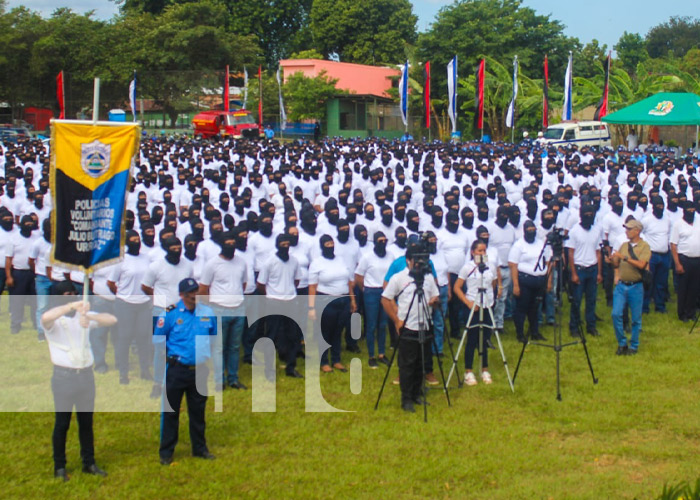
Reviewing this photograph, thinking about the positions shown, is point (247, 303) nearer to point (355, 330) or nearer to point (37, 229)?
point (355, 330)

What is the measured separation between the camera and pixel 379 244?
846 cm

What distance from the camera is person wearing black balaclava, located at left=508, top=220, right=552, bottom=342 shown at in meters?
9.13

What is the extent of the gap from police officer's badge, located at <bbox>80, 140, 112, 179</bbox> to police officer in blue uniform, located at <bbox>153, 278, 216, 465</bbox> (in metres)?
1.09

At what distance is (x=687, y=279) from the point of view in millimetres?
10305

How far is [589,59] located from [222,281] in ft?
140

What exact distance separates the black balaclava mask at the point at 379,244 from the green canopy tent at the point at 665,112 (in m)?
18.7

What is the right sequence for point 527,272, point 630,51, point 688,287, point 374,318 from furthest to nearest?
point 630,51, point 688,287, point 527,272, point 374,318

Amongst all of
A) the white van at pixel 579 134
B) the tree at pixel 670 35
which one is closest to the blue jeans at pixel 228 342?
the white van at pixel 579 134

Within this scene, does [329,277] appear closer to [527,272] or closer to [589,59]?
[527,272]

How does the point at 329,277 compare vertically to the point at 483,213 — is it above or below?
below

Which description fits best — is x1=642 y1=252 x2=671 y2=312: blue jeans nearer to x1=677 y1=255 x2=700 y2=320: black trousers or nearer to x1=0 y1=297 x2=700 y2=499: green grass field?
x1=677 y1=255 x2=700 y2=320: black trousers

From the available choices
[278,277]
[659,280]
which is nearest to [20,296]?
[278,277]

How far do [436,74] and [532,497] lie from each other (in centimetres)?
3922

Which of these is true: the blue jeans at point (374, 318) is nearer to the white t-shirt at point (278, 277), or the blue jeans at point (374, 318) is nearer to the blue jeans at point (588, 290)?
the white t-shirt at point (278, 277)
